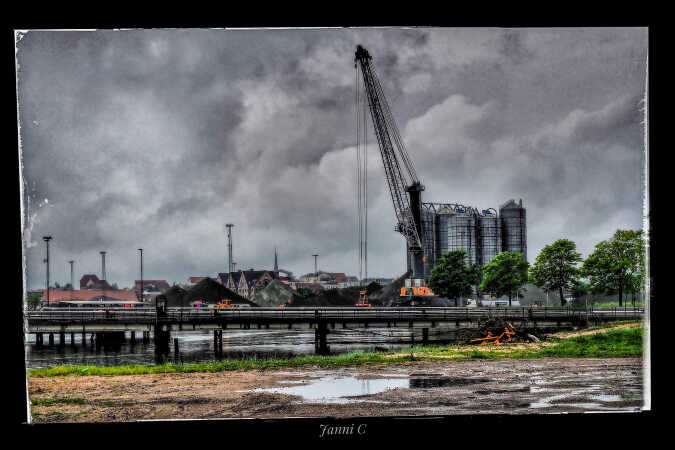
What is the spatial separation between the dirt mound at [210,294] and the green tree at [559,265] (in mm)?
41385

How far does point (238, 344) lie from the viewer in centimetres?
3916

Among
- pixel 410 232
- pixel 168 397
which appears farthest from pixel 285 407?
pixel 410 232

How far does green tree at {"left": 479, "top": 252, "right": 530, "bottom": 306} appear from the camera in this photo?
175ft

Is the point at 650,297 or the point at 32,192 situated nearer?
the point at 650,297

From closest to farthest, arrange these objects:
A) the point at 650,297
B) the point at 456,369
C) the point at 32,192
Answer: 1. the point at 650,297
2. the point at 32,192
3. the point at 456,369

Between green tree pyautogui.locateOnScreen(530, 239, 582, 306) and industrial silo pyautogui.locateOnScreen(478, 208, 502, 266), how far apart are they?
17635 mm

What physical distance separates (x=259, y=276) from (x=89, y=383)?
100737 millimetres

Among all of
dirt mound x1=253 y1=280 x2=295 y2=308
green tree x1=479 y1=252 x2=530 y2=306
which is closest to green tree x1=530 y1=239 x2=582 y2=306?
green tree x1=479 y1=252 x2=530 y2=306

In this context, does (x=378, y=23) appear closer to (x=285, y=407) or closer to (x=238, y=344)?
(x=285, y=407)

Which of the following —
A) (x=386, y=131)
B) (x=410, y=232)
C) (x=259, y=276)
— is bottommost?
(x=259, y=276)

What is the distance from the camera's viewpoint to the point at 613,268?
1496 inches

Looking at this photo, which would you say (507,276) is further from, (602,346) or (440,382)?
(440,382)

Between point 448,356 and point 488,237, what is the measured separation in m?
48.0

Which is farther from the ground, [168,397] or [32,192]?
[32,192]
